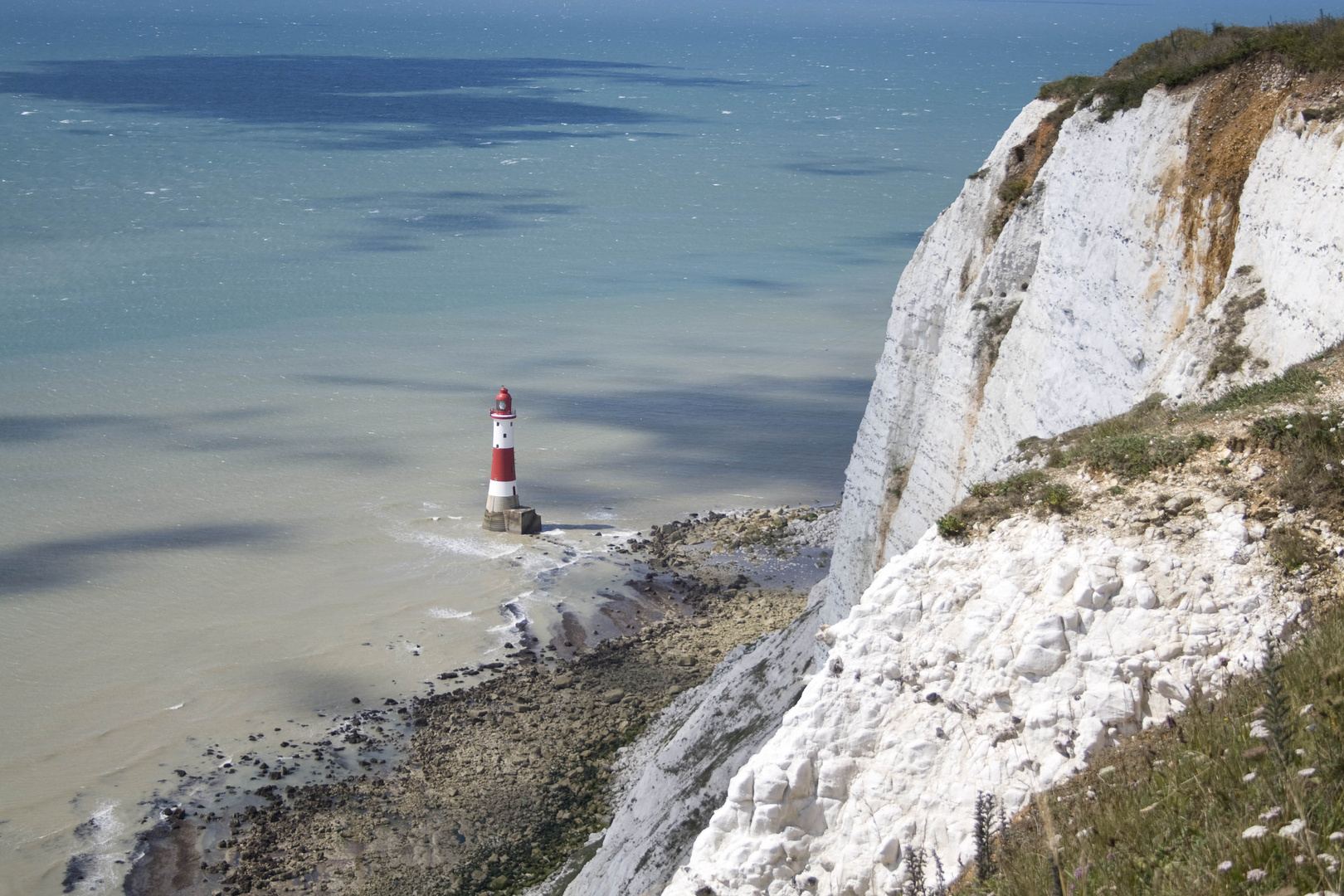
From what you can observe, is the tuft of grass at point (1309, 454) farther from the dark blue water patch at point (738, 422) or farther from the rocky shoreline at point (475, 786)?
the dark blue water patch at point (738, 422)

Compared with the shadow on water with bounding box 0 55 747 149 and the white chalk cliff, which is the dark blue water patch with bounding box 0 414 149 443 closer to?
the white chalk cliff

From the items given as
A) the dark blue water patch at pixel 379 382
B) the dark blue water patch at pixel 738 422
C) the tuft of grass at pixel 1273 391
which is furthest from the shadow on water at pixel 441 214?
the tuft of grass at pixel 1273 391

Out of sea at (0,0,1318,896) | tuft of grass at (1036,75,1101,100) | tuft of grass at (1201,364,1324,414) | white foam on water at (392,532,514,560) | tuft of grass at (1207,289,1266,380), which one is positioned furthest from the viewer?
white foam on water at (392,532,514,560)

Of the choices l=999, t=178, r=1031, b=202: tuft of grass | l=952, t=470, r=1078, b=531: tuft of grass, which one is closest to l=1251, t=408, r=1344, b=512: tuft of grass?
l=952, t=470, r=1078, b=531: tuft of grass

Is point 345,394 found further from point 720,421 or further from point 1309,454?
point 1309,454

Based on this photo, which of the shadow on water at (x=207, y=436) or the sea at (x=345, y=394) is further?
the shadow on water at (x=207, y=436)

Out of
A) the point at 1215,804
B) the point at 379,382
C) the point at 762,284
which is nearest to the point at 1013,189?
the point at 1215,804

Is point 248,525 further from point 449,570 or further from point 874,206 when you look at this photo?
point 874,206
